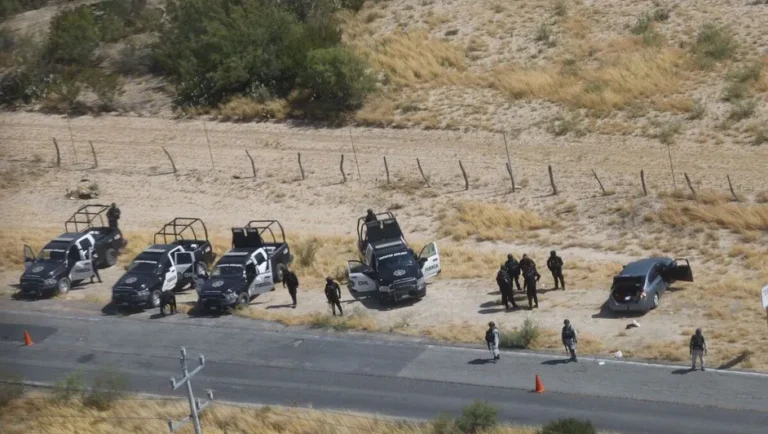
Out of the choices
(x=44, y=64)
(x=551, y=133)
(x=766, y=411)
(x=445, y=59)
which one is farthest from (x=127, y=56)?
(x=766, y=411)

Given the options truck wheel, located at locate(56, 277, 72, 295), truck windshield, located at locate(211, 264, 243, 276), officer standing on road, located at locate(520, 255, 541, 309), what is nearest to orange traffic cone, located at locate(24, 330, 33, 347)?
truck wheel, located at locate(56, 277, 72, 295)

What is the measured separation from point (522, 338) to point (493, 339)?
1.40 m

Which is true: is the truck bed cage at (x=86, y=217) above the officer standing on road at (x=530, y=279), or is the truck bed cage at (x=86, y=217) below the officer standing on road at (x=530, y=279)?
above

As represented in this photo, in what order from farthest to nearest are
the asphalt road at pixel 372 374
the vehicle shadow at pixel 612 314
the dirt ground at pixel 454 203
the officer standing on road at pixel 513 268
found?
the officer standing on road at pixel 513 268 < the dirt ground at pixel 454 203 < the vehicle shadow at pixel 612 314 < the asphalt road at pixel 372 374

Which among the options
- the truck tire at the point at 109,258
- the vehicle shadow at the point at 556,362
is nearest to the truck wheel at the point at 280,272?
the truck tire at the point at 109,258

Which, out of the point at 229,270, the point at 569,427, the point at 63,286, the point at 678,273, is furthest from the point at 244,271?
the point at 569,427

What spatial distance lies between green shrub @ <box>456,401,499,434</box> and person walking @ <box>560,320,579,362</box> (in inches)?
164

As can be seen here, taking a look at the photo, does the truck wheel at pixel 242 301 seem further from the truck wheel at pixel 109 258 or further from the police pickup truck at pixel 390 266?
the truck wheel at pixel 109 258

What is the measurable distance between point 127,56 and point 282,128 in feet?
45.4

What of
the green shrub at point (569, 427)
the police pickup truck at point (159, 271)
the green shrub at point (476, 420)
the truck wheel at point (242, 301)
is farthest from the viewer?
the police pickup truck at point (159, 271)

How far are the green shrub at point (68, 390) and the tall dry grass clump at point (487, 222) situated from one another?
15766 millimetres

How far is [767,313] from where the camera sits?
2998 centimetres

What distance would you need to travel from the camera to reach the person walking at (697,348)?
94.3 feet

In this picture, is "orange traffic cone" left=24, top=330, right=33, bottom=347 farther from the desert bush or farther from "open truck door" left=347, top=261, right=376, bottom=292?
the desert bush
